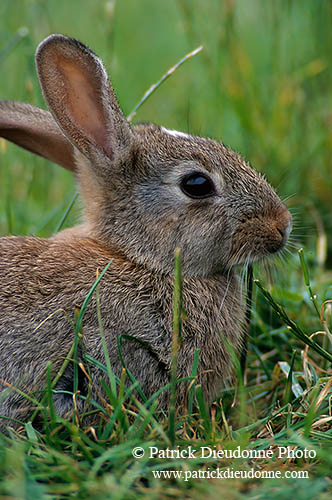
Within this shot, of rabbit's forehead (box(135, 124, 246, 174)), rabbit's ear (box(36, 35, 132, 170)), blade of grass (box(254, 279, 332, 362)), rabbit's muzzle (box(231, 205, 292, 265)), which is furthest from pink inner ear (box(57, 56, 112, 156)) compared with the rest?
blade of grass (box(254, 279, 332, 362))

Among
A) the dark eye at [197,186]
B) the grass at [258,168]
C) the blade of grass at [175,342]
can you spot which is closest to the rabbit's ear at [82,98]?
the dark eye at [197,186]

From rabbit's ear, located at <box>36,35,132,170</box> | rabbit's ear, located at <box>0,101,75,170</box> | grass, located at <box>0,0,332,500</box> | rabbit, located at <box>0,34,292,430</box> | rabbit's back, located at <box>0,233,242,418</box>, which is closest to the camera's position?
grass, located at <box>0,0,332,500</box>

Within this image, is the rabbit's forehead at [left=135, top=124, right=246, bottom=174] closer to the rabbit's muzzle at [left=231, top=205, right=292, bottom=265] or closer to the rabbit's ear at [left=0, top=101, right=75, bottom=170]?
the rabbit's muzzle at [left=231, top=205, right=292, bottom=265]

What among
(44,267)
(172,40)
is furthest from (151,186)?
(172,40)

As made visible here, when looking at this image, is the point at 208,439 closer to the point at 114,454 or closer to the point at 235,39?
the point at 114,454

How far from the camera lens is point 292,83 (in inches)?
246

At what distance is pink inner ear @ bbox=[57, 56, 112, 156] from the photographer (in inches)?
144

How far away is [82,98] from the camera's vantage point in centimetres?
368

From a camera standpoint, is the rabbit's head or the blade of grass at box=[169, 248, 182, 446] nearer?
the blade of grass at box=[169, 248, 182, 446]

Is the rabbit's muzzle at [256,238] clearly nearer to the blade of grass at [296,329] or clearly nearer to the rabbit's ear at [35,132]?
the blade of grass at [296,329]

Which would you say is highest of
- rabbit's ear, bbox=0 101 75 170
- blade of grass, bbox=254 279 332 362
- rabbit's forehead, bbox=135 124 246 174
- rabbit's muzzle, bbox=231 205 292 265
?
rabbit's ear, bbox=0 101 75 170

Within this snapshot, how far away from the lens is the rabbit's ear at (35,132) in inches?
161

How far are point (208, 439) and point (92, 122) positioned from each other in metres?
1.83

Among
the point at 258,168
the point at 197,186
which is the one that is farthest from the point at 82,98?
the point at 258,168
